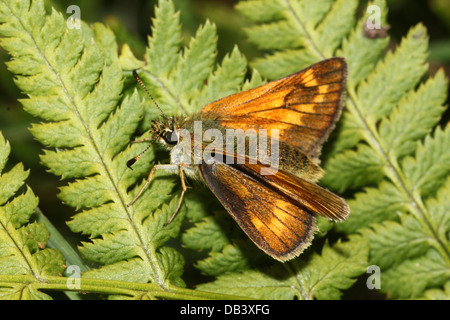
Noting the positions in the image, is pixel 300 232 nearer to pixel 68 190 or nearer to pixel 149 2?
pixel 68 190

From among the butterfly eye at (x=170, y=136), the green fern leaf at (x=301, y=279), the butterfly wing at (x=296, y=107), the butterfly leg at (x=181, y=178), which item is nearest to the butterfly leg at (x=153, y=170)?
the butterfly leg at (x=181, y=178)

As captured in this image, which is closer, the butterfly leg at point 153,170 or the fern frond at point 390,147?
the butterfly leg at point 153,170

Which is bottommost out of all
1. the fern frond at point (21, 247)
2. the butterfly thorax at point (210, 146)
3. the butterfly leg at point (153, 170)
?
the fern frond at point (21, 247)

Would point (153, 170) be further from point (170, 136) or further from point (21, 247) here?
point (21, 247)

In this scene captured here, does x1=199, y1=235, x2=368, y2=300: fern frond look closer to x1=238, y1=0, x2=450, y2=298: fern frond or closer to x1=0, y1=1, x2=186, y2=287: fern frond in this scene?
x1=238, y1=0, x2=450, y2=298: fern frond

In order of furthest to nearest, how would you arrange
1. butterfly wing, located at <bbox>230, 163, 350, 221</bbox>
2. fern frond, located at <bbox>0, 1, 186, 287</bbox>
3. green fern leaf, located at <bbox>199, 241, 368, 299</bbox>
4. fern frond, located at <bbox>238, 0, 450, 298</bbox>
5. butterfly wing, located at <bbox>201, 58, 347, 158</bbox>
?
fern frond, located at <bbox>238, 0, 450, 298</bbox>
butterfly wing, located at <bbox>201, 58, 347, 158</bbox>
green fern leaf, located at <bbox>199, 241, 368, 299</bbox>
fern frond, located at <bbox>0, 1, 186, 287</bbox>
butterfly wing, located at <bbox>230, 163, 350, 221</bbox>

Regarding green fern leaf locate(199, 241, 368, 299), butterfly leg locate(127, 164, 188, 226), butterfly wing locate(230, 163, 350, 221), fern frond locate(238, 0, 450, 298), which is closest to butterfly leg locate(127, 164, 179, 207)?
butterfly leg locate(127, 164, 188, 226)

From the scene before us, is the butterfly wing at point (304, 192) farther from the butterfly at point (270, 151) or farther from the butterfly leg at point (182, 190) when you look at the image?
the butterfly leg at point (182, 190)

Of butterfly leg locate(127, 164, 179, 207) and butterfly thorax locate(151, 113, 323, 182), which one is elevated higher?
butterfly thorax locate(151, 113, 323, 182)
